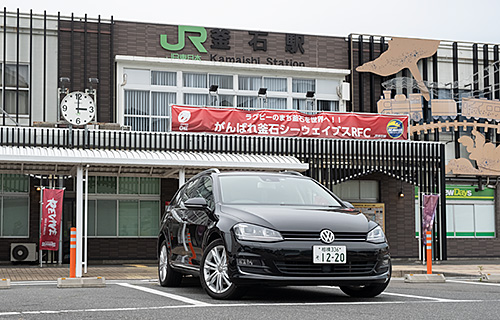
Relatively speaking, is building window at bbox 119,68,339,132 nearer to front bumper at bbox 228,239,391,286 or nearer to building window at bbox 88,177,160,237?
building window at bbox 88,177,160,237

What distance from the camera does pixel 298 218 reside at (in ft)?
25.9

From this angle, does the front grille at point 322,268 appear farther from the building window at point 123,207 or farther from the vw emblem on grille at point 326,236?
the building window at point 123,207

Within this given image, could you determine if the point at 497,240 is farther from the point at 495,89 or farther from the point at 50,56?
the point at 50,56

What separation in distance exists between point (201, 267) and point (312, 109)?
1917 cm

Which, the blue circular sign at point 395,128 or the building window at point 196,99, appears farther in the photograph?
the building window at point 196,99

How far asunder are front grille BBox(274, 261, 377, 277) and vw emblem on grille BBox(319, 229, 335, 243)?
0.26 meters

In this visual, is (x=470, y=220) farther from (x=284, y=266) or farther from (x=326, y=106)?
(x=284, y=266)

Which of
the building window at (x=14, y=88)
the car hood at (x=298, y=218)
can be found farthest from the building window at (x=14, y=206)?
the car hood at (x=298, y=218)

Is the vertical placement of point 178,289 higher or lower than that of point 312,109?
lower

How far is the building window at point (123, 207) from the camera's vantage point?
940 inches

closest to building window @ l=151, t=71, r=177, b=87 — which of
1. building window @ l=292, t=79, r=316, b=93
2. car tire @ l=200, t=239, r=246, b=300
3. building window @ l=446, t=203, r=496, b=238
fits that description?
building window @ l=292, t=79, r=316, b=93

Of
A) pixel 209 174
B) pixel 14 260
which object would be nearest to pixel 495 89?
pixel 14 260

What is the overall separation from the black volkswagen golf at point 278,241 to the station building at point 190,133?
9.40m

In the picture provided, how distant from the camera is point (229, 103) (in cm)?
2623
